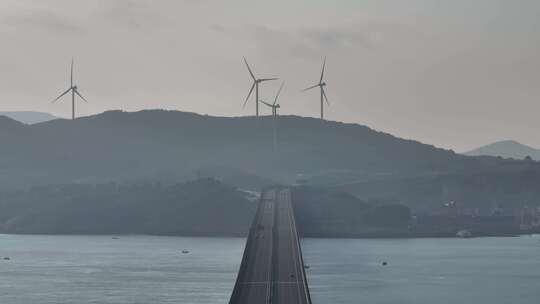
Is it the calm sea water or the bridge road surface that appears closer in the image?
the bridge road surface

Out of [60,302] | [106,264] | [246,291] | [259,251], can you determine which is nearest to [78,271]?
[106,264]

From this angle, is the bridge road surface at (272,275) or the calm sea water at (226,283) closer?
the bridge road surface at (272,275)

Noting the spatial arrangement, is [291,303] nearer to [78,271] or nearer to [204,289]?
[204,289]

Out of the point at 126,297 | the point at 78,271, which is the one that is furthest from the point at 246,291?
the point at 78,271

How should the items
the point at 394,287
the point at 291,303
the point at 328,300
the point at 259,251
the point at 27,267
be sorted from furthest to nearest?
the point at 27,267 < the point at 259,251 < the point at 394,287 < the point at 328,300 < the point at 291,303

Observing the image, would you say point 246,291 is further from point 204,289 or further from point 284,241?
point 284,241

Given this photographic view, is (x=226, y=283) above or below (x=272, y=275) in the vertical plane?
below

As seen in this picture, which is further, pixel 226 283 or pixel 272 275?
pixel 226 283

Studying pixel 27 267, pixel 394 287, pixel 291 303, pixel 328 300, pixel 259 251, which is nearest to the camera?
pixel 291 303

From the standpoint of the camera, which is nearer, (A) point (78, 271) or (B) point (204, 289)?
(B) point (204, 289)
